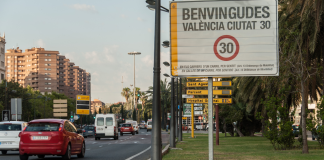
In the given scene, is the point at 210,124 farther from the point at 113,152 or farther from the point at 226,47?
the point at 113,152

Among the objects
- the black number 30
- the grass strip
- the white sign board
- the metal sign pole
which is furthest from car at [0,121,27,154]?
the black number 30

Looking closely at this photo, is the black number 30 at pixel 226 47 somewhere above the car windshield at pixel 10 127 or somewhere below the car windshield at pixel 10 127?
above

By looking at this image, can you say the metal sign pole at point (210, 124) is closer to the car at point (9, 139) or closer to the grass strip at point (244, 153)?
the grass strip at point (244, 153)

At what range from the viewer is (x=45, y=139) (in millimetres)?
16438

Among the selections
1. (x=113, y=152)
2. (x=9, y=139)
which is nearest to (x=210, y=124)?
(x=113, y=152)

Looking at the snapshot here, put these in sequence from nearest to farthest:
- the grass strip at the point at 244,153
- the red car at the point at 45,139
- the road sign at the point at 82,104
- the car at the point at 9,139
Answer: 1. the red car at the point at 45,139
2. the grass strip at the point at 244,153
3. the car at the point at 9,139
4. the road sign at the point at 82,104

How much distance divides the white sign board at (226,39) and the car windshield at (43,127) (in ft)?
33.0

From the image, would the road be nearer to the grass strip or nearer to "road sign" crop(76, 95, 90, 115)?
the grass strip

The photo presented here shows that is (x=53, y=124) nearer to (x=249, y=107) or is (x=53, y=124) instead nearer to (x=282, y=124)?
(x=282, y=124)

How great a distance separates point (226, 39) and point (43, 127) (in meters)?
10.9

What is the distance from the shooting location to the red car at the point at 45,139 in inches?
644

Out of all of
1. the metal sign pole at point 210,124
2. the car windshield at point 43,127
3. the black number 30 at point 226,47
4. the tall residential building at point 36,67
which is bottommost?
the car windshield at point 43,127

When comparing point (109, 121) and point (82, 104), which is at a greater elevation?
point (82, 104)

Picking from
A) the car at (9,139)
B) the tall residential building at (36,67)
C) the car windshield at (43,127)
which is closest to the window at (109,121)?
the car at (9,139)
